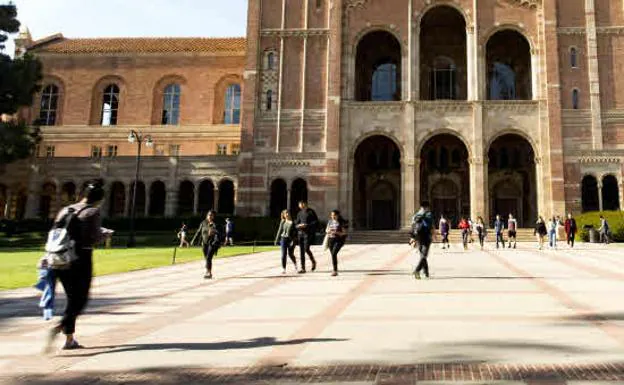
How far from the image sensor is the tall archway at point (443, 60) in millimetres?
39250

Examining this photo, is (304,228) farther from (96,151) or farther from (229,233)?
(96,151)

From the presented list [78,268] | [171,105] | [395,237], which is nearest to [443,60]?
[395,237]

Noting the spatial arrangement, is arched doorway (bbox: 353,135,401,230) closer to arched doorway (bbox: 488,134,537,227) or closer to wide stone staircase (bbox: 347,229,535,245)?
wide stone staircase (bbox: 347,229,535,245)

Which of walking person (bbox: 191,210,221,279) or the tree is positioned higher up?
the tree

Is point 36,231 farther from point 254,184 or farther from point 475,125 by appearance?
point 475,125

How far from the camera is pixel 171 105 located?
44.6 metres

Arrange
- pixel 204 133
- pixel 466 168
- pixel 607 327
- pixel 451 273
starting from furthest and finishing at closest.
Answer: pixel 204 133
pixel 466 168
pixel 451 273
pixel 607 327

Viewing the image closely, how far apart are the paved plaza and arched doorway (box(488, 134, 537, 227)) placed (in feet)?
93.8

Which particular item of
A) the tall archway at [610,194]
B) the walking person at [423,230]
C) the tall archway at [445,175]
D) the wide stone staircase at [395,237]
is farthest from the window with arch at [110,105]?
the tall archway at [610,194]

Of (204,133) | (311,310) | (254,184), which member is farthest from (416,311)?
(204,133)

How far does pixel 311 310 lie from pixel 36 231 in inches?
1360

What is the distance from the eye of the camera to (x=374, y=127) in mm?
34750

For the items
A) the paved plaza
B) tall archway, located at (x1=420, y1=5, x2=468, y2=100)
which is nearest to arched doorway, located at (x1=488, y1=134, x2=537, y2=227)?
tall archway, located at (x1=420, y1=5, x2=468, y2=100)

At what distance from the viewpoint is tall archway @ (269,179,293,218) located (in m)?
35.9
